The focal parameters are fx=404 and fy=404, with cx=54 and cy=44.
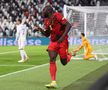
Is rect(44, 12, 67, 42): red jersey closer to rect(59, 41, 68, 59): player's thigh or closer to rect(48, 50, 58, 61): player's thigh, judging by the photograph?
rect(59, 41, 68, 59): player's thigh

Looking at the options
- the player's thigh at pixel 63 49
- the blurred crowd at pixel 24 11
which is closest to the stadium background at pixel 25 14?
the blurred crowd at pixel 24 11

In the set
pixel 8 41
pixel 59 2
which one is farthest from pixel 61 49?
pixel 59 2

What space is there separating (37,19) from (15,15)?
2.45 meters

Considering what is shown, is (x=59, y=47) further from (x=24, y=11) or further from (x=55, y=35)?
(x=24, y=11)

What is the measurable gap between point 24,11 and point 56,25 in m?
33.5

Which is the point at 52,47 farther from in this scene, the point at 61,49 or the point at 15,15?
the point at 15,15

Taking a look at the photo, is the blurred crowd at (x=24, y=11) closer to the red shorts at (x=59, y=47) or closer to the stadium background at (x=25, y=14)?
the stadium background at (x=25, y=14)

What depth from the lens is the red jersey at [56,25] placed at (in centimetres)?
856

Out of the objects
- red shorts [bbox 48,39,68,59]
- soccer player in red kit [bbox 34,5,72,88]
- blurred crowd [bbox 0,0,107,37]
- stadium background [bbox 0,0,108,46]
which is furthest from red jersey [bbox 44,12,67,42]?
blurred crowd [bbox 0,0,107,37]

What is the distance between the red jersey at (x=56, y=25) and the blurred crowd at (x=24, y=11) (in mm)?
29611

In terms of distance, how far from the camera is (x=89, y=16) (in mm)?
22594

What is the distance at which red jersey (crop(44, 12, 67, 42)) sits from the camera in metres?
8.56

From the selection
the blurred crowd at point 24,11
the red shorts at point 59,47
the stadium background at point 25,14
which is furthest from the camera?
the blurred crowd at point 24,11

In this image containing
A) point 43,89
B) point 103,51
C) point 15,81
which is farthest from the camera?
point 103,51
